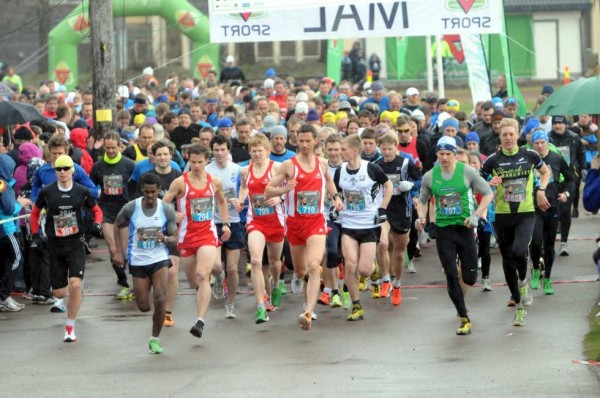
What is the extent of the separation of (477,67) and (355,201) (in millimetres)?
12974

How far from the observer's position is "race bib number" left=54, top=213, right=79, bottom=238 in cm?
1306

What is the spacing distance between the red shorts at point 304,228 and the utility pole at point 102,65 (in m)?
6.13

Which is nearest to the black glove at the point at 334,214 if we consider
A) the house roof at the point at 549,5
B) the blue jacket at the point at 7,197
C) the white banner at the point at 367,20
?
the blue jacket at the point at 7,197

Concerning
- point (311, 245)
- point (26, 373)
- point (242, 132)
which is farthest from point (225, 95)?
point (26, 373)

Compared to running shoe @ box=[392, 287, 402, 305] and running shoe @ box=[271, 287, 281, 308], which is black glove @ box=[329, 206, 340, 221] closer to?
running shoe @ box=[271, 287, 281, 308]

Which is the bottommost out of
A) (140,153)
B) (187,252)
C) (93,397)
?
(93,397)

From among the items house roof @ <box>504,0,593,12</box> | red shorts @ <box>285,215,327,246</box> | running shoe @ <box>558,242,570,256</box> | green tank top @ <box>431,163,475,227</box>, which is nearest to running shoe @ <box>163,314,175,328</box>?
red shorts @ <box>285,215,327,246</box>

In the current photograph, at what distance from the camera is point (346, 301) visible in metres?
14.5

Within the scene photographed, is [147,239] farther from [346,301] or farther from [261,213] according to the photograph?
[346,301]

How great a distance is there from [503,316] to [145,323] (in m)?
3.63

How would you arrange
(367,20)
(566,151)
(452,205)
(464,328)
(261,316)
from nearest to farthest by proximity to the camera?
(464,328) < (452,205) < (261,316) < (566,151) < (367,20)

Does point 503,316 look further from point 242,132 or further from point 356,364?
point 242,132

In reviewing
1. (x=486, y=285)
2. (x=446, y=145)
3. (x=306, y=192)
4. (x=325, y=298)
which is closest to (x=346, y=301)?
(x=325, y=298)

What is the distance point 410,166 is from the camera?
1503 cm
